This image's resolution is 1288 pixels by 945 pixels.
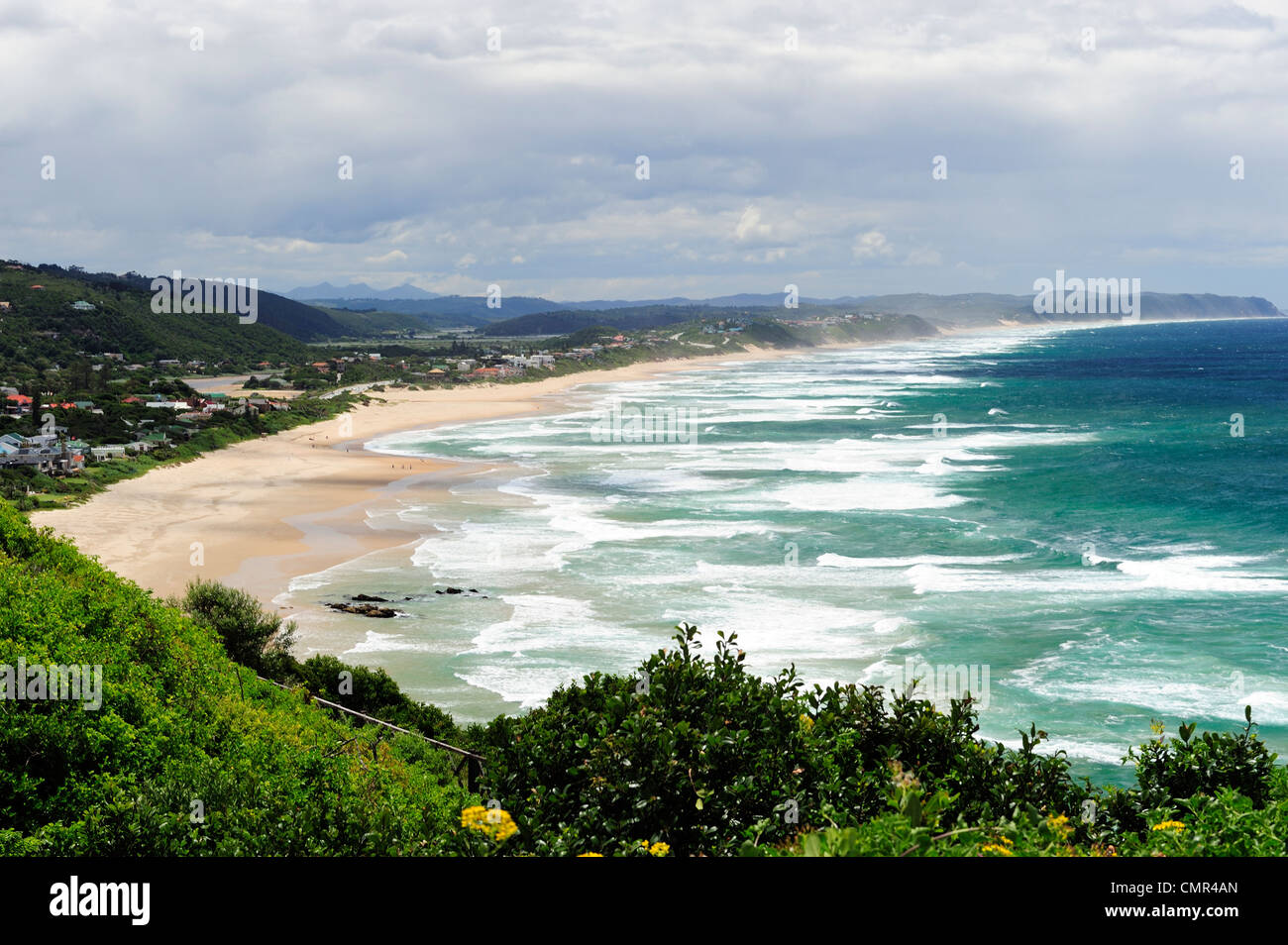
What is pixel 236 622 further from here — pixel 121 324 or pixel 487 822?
pixel 121 324

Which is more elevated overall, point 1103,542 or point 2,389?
point 2,389

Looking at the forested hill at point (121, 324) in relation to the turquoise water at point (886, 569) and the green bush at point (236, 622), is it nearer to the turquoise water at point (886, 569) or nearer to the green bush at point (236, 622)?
the turquoise water at point (886, 569)

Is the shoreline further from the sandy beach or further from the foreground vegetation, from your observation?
the foreground vegetation

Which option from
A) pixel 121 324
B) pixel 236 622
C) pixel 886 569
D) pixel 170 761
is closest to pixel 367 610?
pixel 236 622

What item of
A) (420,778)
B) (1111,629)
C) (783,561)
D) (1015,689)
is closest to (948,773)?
(420,778)
